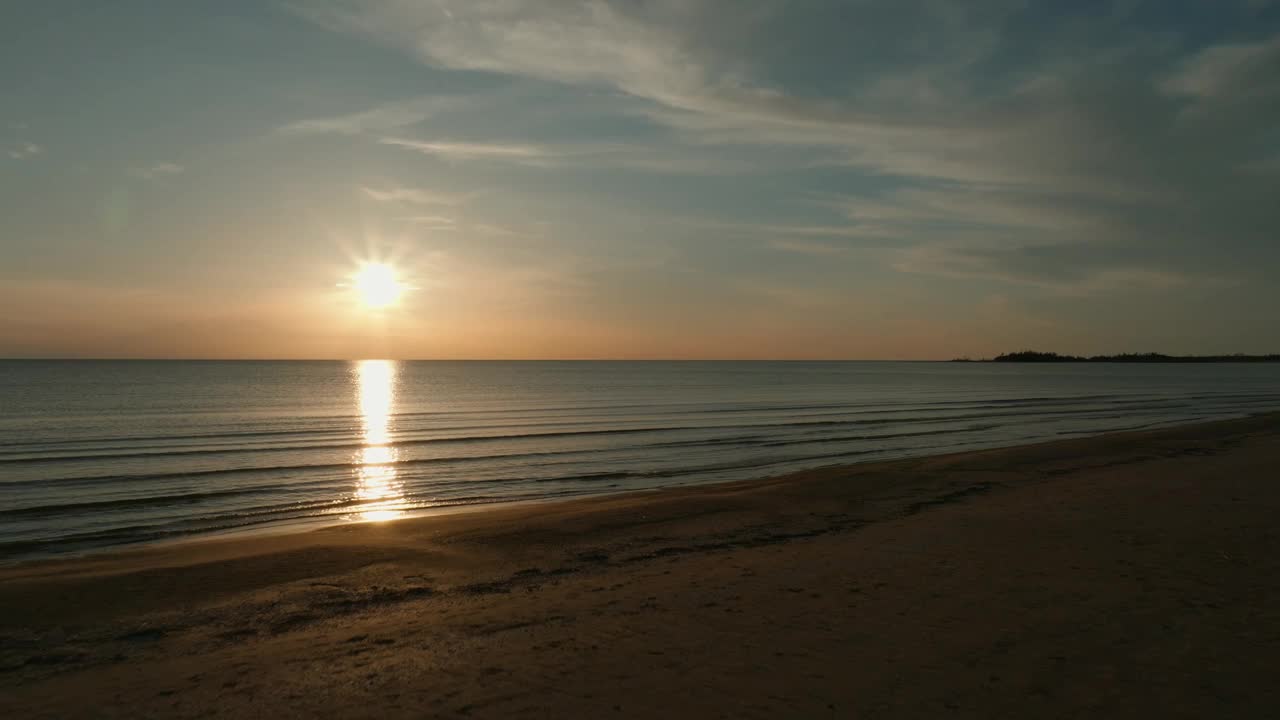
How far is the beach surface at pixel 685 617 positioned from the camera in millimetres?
6383

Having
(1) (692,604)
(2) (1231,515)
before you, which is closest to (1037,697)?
(1) (692,604)

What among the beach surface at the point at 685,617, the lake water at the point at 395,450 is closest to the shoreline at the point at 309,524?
the lake water at the point at 395,450

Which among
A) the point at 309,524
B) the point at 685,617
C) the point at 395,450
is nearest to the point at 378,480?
the point at 309,524

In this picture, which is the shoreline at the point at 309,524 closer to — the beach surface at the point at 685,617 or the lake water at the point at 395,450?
the lake water at the point at 395,450

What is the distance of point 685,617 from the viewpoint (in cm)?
844

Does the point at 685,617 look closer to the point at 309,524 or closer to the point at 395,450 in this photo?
the point at 309,524

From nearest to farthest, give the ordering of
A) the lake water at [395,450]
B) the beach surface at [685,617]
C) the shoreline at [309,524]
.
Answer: the beach surface at [685,617], the shoreline at [309,524], the lake water at [395,450]

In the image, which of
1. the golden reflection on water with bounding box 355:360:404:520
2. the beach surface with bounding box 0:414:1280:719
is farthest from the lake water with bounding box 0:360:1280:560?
the beach surface with bounding box 0:414:1280:719

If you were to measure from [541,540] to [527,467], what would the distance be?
12167 millimetres

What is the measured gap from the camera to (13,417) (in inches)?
1797

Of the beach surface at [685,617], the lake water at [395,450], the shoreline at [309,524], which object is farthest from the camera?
the lake water at [395,450]

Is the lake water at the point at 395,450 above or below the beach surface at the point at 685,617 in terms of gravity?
below

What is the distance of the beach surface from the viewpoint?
20.9ft

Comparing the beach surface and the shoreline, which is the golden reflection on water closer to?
the shoreline
